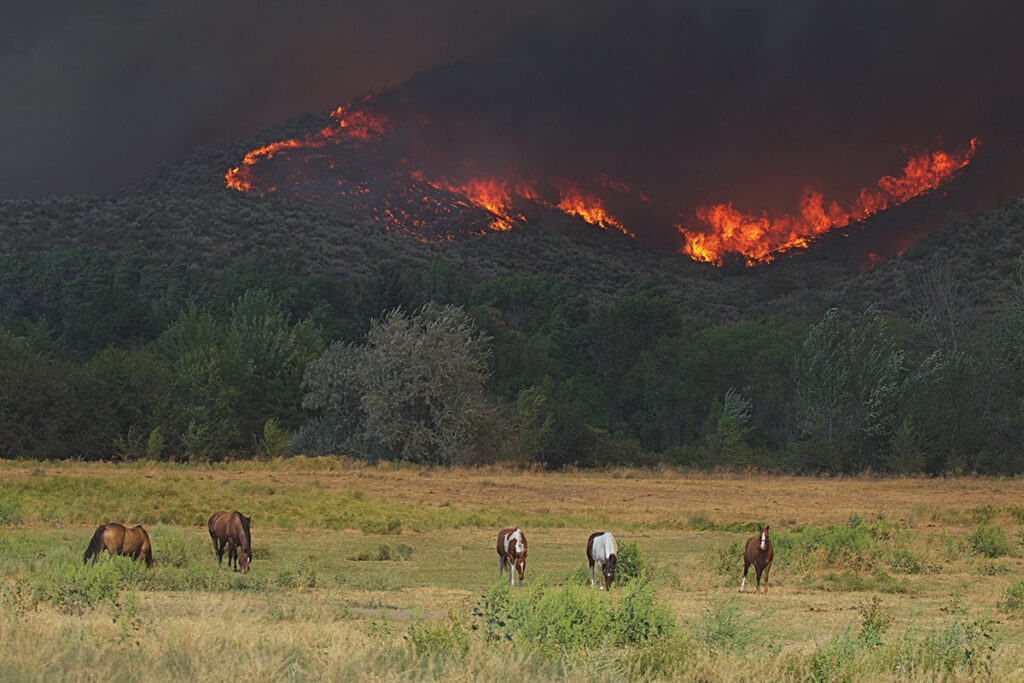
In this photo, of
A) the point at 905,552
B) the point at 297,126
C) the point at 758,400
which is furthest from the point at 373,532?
the point at 297,126

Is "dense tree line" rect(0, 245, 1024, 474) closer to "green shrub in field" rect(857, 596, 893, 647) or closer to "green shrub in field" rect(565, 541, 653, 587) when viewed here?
"green shrub in field" rect(565, 541, 653, 587)

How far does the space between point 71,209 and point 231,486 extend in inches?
3488

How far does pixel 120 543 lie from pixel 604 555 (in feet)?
25.7

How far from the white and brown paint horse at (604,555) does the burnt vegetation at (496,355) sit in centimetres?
3534

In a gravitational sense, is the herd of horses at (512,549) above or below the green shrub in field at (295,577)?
above

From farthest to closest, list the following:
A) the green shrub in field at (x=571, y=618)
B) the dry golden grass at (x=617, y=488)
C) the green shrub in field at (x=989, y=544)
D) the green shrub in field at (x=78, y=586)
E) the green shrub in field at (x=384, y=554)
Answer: the dry golden grass at (x=617, y=488), the green shrub in field at (x=989, y=544), the green shrub in field at (x=384, y=554), the green shrub in field at (x=78, y=586), the green shrub in field at (x=571, y=618)

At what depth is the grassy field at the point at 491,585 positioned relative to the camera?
10.2 metres

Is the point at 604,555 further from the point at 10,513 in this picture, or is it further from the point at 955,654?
the point at 10,513

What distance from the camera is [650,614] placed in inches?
457

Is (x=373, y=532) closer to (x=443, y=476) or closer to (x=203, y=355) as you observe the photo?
(x=443, y=476)

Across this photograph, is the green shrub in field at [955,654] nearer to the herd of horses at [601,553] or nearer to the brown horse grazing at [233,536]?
the herd of horses at [601,553]

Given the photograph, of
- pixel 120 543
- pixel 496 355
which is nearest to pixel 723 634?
pixel 120 543

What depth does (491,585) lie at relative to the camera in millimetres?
11953

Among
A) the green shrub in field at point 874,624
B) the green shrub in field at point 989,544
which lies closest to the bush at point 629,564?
the green shrub in field at point 874,624
